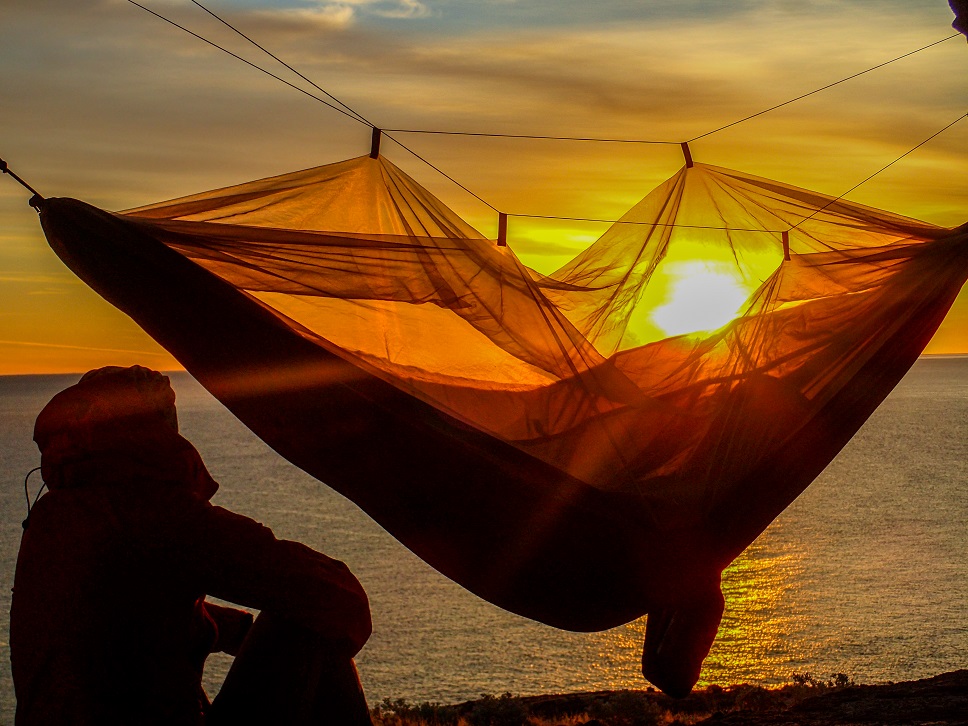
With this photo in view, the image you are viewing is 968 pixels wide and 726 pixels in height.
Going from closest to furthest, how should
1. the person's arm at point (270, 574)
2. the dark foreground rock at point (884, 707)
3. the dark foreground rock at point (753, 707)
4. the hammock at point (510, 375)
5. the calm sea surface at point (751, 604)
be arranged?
the person's arm at point (270, 574), the hammock at point (510, 375), the dark foreground rock at point (884, 707), the dark foreground rock at point (753, 707), the calm sea surface at point (751, 604)

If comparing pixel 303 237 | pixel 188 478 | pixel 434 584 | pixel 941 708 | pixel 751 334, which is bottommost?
pixel 434 584

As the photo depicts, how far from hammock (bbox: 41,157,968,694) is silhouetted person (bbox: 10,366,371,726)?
0.61 metres

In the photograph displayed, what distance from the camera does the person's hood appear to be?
5.46 feet

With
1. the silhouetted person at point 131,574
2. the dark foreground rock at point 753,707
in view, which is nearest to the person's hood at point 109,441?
the silhouetted person at point 131,574

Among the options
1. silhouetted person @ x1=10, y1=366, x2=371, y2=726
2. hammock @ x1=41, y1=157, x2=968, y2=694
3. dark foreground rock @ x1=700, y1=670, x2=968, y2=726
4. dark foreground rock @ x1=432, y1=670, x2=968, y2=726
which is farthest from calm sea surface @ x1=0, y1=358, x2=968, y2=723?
silhouetted person @ x1=10, y1=366, x2=371, y2=726

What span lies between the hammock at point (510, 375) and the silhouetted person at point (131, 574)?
61 centimetres

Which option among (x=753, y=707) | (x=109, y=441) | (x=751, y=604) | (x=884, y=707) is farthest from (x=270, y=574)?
(x=751, y=604)

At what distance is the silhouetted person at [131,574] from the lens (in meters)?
1.64

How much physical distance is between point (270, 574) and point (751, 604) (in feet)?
103

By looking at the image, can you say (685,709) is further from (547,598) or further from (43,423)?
(43,423)

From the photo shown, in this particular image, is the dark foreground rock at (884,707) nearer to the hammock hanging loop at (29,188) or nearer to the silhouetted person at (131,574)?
the silhouetted person at (131,574)

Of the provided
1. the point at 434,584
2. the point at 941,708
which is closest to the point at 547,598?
the point at 941,708

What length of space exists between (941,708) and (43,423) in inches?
192

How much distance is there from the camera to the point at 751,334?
3.14 m
